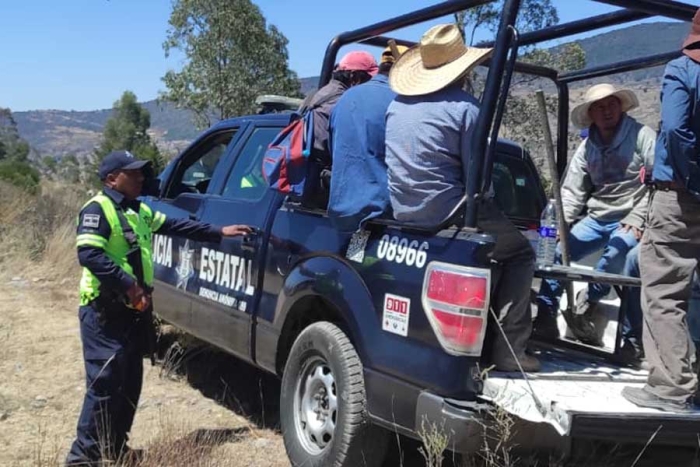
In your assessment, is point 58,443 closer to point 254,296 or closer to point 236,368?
point 254,296

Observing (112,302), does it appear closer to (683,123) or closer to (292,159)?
Result: (292,159)

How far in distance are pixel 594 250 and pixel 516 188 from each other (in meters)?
0.71

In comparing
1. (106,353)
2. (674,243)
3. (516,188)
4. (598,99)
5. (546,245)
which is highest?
(598,99)

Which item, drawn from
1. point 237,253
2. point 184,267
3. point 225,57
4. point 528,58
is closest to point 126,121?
point 225,57

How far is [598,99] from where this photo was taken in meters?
5.01

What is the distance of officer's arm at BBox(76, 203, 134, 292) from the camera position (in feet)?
13.4

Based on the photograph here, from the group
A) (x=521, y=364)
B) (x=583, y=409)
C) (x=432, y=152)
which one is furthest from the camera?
(x=432, y=152)

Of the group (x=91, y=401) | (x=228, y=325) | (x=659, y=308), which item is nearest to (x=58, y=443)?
(x=91, y=401)

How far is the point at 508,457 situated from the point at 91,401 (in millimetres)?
2200

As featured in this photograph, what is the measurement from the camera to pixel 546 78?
5.77m

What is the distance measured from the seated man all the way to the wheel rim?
1.41 metres

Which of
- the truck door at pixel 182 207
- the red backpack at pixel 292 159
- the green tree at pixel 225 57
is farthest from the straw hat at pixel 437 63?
the green tree at pixel 225 57

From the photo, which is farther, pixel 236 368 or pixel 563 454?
pixel 236 368

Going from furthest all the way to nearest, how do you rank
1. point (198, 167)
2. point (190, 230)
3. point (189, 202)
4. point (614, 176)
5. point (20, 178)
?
point (20, 178), point (198, 167), point (189, 202), point (614, 176), point (190, 230)
